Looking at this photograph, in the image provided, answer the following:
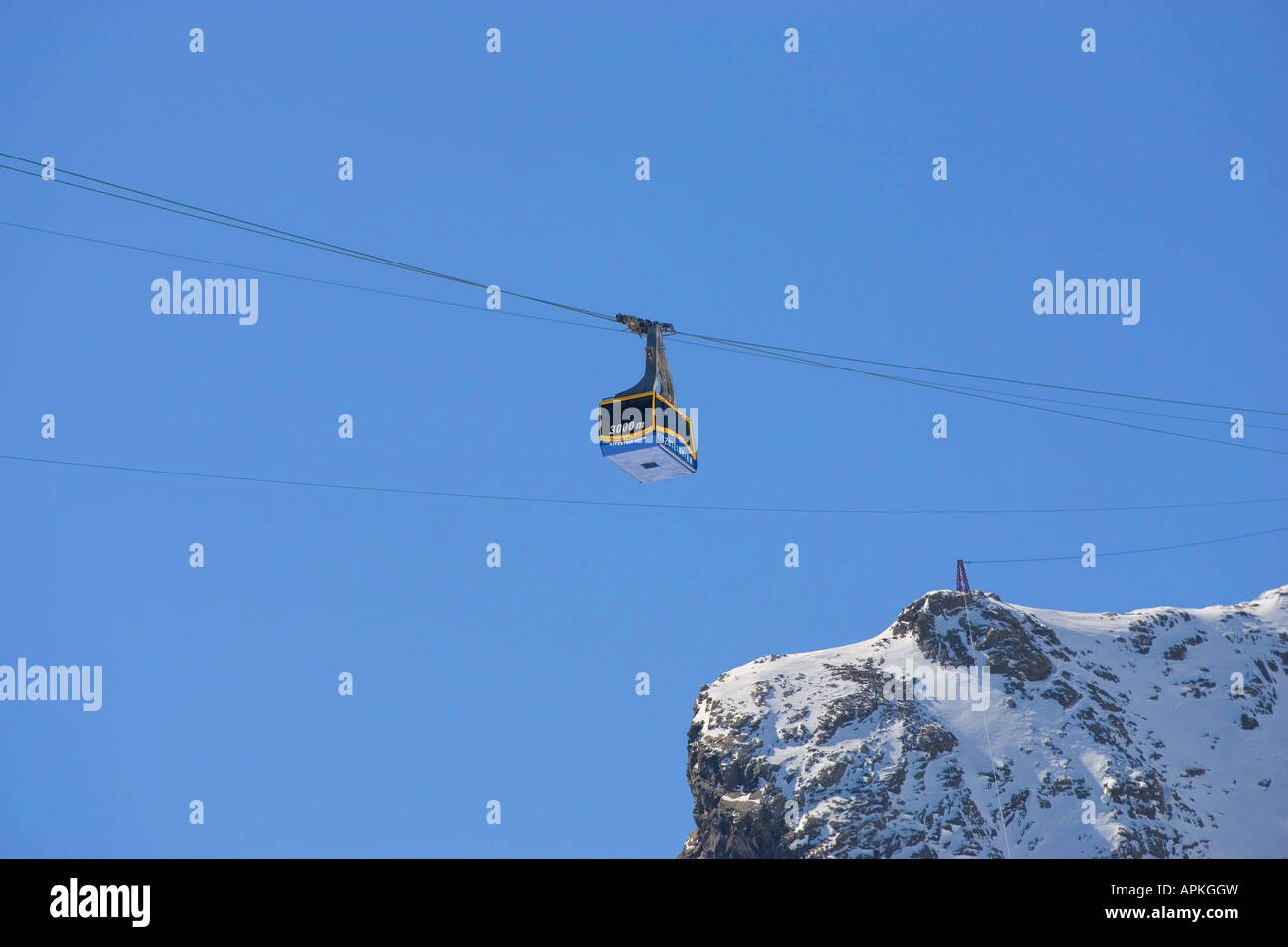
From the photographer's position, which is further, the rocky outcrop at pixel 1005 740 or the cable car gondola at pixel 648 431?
the rocky outcrop at pixel 1005 740

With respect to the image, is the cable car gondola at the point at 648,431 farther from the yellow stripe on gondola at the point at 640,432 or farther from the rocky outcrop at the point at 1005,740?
the rocky outcrop at the point at 1005,740

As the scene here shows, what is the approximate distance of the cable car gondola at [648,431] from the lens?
141 feet

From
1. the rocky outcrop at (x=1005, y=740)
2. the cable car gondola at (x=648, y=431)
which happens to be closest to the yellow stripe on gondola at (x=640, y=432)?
the cable car gondola at (x=648, y=431)

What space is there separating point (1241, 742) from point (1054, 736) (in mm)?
17939

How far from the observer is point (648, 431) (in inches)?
1682

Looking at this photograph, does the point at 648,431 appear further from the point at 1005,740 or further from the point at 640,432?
the point at 1005,740

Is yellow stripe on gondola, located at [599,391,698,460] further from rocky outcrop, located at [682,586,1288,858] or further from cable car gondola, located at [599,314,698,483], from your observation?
rocky outcrop, located at [682,586,1288,858]

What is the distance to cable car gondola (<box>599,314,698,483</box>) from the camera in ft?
141

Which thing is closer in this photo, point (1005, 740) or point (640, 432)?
point (640, 432)

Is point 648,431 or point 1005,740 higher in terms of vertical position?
point 648,431

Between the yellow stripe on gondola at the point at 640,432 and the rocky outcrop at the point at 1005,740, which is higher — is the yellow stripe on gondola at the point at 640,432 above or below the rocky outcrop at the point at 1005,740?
above

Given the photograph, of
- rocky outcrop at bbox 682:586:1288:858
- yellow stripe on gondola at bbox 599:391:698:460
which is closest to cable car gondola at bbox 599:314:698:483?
yellow stripe on gondola at bbox 599:391:698:460

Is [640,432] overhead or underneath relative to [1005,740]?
overhead

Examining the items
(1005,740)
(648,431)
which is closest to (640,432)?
(648,431)
